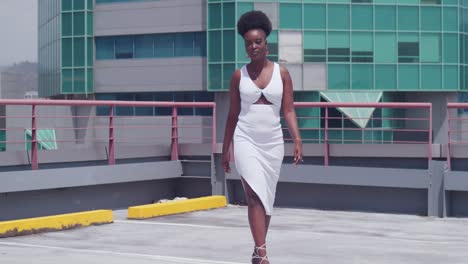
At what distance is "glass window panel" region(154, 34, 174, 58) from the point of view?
67.4 meters

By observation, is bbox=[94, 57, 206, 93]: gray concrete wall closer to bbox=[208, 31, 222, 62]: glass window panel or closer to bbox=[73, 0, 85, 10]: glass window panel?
bbox=[208, 31, 222, 62]: glass window panel

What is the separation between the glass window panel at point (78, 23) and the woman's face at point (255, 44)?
6306 cm

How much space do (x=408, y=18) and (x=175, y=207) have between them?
167 feet

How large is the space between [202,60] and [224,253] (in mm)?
56922

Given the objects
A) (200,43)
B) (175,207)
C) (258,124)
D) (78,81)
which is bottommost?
(175,207)

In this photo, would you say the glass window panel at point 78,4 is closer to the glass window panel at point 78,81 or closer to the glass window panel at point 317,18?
the glass window panel at point 78,81

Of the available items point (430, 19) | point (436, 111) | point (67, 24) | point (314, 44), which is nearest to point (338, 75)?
point (314, 44)

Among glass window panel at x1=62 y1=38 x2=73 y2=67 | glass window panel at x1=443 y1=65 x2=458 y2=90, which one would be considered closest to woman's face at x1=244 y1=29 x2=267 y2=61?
glass window panel at x1=443 y1=65 x2=458 y2=90

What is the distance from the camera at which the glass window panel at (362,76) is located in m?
61.3

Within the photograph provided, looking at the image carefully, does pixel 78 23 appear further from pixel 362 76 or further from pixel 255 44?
pixel 255 44

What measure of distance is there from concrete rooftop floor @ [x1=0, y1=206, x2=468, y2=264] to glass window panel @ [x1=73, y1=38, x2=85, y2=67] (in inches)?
2262

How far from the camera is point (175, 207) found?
508 inches

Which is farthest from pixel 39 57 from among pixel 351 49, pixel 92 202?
pixel 92 202

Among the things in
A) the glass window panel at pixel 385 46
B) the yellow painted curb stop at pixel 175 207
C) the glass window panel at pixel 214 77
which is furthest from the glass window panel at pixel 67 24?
the yellow painted curb stop at pixel 175 207
